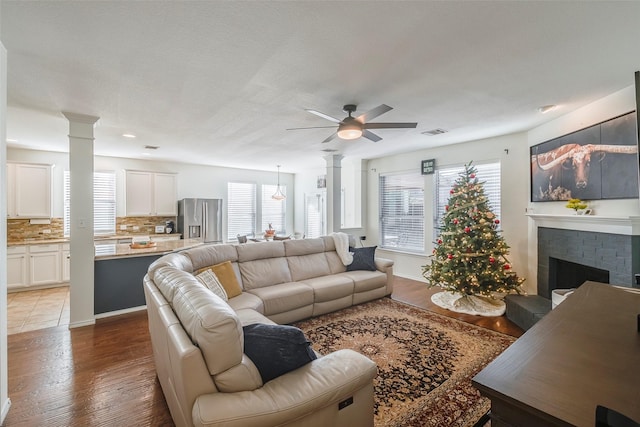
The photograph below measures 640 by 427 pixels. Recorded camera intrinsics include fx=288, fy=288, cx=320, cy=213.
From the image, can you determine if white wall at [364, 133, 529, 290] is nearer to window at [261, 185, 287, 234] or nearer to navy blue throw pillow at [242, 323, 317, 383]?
window at [261, 185, 287, 234]

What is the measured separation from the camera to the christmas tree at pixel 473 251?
405cm

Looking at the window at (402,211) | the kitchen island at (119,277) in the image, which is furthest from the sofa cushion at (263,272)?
the window at (402,211)

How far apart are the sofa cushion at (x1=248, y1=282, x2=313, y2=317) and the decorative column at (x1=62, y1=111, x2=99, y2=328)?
2.09 m

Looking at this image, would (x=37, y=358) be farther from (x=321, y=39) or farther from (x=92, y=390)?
(x=321, y=39)

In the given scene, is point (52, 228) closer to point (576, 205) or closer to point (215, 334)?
point (215, 334)

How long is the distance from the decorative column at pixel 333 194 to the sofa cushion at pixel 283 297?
2537 mm

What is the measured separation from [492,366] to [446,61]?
224cm

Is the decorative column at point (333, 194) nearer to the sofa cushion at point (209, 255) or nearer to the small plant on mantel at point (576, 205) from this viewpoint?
the sofa cushion at point (209, 255)

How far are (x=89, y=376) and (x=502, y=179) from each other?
5.73 meters

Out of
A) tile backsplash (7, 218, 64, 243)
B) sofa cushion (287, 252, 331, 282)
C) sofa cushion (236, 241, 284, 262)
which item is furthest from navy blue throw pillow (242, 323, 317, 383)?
tile backsplash (7, 218, 64, 243)

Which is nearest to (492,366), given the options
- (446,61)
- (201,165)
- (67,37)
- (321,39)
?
(321,39)

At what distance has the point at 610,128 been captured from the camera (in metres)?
2.98

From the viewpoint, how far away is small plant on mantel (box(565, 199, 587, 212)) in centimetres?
328

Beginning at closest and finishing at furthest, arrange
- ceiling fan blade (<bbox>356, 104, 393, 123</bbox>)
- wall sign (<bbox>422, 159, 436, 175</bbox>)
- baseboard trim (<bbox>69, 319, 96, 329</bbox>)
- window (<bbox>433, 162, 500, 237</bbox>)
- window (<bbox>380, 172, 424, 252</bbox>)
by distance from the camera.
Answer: ceiling fan blade (<bbox>356, 104, 393, 123</bbox>) → baseboard trim (<bbox>69, 319, 96, 329</bbox>) → window (<bbox>433, 162, 500, 237</bbox>) → wall sign (<bbox>422, 159, 436, 175</bbox>) → window (<bbox>380, 172, 424, 252</bbox>)
